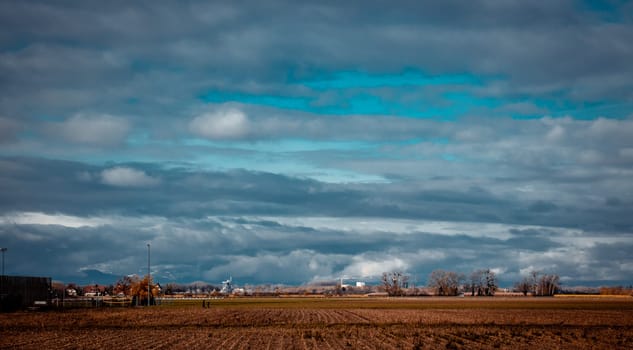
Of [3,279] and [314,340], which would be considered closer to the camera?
[314,340]

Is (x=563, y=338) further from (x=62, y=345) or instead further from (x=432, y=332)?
(x=62, y=345)

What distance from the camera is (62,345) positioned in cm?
3922

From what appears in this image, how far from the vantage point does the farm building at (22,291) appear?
91.8 m

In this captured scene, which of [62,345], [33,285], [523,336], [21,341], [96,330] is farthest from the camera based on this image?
[33,285]

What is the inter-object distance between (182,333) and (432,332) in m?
17.6

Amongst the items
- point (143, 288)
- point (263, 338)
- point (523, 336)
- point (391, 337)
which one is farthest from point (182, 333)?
point (143, 288)

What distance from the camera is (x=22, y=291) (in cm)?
10019

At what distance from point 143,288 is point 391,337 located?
100783mm

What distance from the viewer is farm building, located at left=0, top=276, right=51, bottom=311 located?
91.8 meters

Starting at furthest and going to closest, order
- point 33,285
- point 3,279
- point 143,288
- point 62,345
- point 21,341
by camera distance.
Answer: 1. point 143,288
2. point 33,285
3. point 3,279
4. point 21,341
5. point 62,345

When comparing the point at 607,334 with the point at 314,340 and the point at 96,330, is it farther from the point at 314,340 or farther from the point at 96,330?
the point at 96,330

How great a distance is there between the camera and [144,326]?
194 feet

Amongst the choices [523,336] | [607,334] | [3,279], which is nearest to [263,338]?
[523,336]

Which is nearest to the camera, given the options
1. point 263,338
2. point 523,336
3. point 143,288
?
point 263,338
